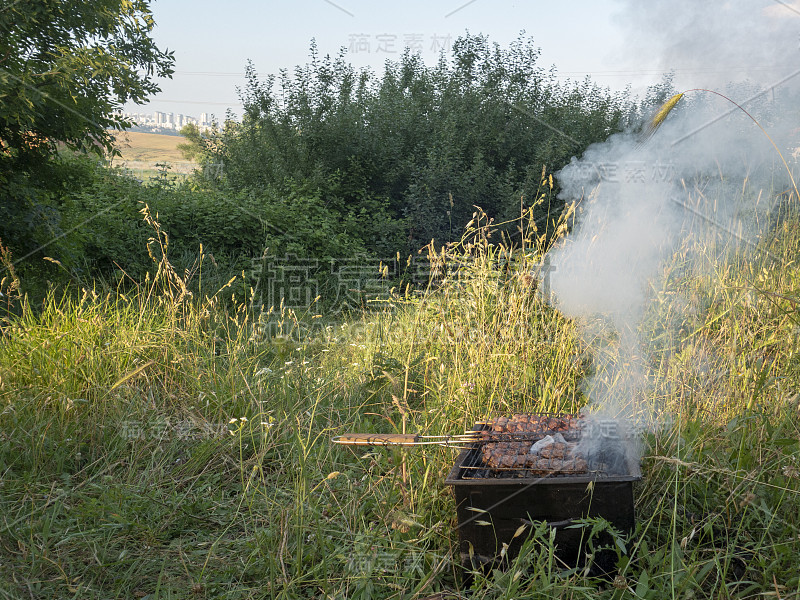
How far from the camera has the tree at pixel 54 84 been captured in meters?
4.09

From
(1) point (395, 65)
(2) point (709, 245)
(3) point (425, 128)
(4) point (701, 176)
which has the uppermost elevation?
(1) point (395, 65)

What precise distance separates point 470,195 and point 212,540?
19.8 feet

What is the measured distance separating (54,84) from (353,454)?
11.7ft

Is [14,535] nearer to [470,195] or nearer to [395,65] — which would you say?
[470,195]

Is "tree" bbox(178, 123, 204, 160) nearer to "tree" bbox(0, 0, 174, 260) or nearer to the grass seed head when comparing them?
"tree" bbox(0, 0, 174, 260)

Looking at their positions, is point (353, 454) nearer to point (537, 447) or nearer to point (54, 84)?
point (537, 447)

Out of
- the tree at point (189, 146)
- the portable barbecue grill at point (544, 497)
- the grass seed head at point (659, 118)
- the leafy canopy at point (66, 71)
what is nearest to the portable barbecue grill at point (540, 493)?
the portable barbecue grill at point (544, 497)

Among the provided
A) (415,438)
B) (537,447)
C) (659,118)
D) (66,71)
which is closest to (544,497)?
(537,447)

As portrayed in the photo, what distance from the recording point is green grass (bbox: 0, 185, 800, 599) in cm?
210

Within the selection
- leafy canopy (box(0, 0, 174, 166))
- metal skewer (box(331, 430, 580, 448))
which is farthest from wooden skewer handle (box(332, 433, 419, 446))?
leafy canopy (box(0, 0, 174, 166))

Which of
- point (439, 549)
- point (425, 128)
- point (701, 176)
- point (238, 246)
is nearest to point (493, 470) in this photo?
point (439, 549)

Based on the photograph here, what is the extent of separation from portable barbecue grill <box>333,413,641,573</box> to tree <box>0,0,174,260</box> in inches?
141

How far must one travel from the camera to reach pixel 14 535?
2398mm

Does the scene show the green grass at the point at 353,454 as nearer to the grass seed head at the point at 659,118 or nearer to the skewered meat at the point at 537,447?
the skewered meat at the point at 537,447
